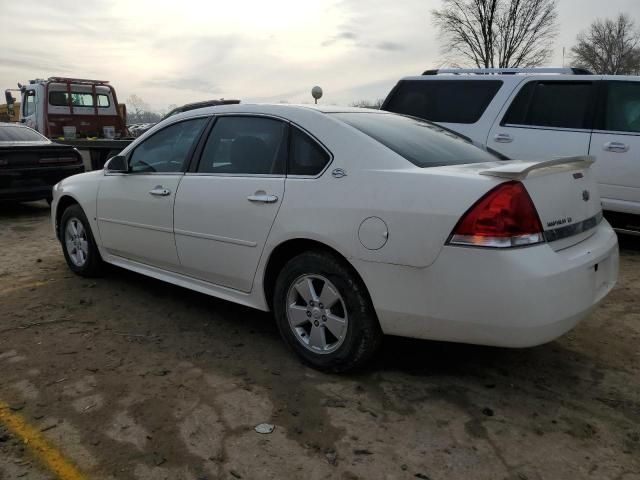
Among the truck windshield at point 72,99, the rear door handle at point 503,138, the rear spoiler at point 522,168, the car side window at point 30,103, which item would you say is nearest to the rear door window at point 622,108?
the rear door handle at point 503,138

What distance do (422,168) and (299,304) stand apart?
105 cm

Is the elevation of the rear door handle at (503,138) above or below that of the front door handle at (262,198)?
above

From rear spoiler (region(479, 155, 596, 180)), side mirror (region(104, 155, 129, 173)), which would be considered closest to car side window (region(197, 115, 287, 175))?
side mirror (region(104, 155, 129, 173))

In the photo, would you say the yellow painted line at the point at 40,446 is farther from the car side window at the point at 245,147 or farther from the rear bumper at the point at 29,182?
the rear bumper at the point at 29,182

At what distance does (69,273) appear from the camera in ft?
17.5

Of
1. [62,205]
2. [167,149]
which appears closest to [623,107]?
[167,149]

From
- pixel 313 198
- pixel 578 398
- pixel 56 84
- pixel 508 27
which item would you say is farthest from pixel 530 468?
pixel 508 27

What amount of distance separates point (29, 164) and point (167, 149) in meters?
5.32

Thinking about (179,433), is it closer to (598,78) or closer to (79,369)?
(79,369)

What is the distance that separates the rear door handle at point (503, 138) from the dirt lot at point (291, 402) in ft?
7.92

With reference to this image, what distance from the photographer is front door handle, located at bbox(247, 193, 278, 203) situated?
3258mm

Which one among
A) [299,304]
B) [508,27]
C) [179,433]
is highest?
[508,27]

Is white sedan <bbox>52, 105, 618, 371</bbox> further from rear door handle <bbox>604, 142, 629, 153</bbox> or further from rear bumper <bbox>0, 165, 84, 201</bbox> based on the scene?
rear bumper <bbox>0, 165, 84, 201</bbox>

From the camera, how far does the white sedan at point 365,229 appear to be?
256cm
